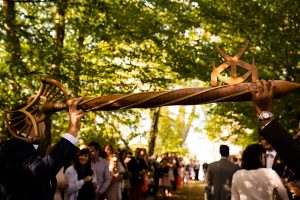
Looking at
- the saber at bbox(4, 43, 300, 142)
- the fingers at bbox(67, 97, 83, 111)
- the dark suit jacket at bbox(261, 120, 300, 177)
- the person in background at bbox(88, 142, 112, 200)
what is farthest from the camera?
the person in background at bbox(88, 142, 112, 200)

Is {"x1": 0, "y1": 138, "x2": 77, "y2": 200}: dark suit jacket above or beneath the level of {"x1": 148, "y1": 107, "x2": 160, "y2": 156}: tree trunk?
beneath

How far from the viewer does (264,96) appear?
243 cm

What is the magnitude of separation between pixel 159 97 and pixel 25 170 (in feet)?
A: 4.23

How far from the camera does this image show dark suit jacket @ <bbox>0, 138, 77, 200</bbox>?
129 inches

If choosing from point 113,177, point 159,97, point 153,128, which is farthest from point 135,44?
point 153,128

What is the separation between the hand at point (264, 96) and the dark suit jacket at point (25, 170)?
57.7 inches

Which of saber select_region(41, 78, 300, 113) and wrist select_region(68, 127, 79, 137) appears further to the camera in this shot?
wrist select_region(68, 127, 79, 137)

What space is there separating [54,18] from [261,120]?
1116 centimetres

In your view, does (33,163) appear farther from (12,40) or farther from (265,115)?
(12,40)

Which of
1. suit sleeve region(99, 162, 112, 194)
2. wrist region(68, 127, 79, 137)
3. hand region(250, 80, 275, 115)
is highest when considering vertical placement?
hand region(250, 80, 275, 115)

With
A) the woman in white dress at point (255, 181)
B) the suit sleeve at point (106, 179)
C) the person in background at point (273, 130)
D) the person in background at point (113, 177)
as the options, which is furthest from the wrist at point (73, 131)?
the person in background at point (113, 177)

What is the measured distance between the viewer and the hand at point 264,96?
2.43 m

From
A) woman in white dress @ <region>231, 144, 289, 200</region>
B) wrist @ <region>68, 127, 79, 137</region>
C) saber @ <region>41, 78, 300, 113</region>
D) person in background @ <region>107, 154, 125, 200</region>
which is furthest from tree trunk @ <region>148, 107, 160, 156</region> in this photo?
saber @ <region>41, 78, 300, 113</region>

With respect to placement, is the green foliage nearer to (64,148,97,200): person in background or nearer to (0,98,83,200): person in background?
(64,148,97,200): person in background
